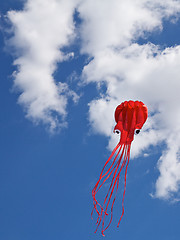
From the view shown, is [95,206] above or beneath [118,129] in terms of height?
beneath

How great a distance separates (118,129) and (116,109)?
2.04 m

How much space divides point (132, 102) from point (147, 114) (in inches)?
71.8

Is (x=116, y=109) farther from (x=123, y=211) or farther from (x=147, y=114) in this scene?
(x=123, y=211)

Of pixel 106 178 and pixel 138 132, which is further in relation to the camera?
pixel 138 132

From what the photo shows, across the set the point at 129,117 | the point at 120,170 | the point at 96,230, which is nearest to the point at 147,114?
the point at 129,117

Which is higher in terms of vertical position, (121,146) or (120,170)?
(121,146)

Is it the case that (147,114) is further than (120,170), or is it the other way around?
(147,114)

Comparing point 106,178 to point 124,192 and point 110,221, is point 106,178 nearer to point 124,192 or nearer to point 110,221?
point 124,192

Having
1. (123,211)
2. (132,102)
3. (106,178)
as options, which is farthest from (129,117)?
(123,211)

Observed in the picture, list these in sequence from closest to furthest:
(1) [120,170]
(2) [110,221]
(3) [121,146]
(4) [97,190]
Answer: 1. (2) [110,221]
2. (4) [97,190]
3. (1) [120,170]
4. (3) [121,146]

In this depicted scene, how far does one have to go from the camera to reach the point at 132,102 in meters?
26.7

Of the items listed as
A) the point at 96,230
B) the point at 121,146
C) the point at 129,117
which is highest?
the point at 129,117

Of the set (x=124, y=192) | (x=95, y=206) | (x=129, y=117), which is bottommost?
(x=95, y=206)

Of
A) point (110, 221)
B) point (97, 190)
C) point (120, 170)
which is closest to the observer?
point (110, 221)
